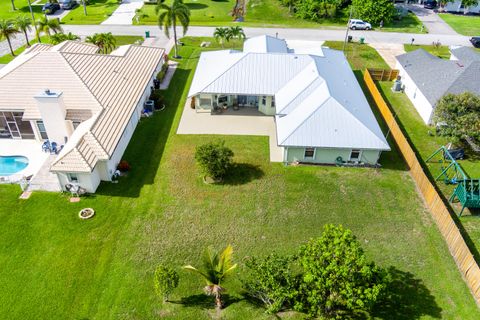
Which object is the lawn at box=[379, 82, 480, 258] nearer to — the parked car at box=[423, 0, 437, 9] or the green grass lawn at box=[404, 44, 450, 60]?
the green grass lawn at box=[404, 44, 450, 60]

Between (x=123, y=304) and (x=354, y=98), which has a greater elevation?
(x=354, y=98)

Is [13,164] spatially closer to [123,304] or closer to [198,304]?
[123,304]

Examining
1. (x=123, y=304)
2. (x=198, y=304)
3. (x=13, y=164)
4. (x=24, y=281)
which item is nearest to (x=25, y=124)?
(x=13, y=164)

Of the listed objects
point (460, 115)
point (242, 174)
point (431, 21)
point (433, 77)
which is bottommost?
point (242, 174)

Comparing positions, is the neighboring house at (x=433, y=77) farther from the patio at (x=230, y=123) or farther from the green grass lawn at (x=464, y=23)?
the green grass lawn at (x=464, y=23)

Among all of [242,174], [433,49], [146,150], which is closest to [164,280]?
[242,174]

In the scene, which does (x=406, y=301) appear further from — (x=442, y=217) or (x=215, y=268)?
(x=215, y=268)

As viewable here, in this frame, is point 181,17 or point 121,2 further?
point 121,2

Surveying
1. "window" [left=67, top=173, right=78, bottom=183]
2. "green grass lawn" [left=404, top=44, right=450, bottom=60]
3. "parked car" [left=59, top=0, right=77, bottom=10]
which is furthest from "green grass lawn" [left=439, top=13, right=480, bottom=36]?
"parked car" [left=59, top=0, right=77, bottom=10]
